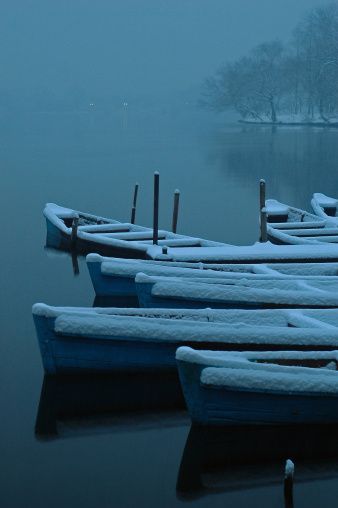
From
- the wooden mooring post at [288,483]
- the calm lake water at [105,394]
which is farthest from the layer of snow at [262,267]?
the wooden mooring post at [288,483]

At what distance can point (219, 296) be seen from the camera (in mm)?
15633

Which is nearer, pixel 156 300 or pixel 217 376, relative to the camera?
pixel 217 376

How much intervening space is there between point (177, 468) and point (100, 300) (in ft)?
28.4

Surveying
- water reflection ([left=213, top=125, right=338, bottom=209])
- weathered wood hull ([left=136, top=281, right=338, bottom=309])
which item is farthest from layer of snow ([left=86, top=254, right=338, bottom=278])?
water reflection ([left=213, top=125, right=338, bottom=209])

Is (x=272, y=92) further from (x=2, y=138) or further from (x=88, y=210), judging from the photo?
(x=88, y=210)

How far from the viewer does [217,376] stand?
11227 mm

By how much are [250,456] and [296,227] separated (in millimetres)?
14254

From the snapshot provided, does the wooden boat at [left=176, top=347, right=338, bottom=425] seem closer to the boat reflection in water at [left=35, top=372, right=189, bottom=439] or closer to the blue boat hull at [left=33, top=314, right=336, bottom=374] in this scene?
the boat reflection in water at [left=35, top=372, right=189, bottom=439]

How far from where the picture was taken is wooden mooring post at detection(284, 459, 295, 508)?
9.32 metres

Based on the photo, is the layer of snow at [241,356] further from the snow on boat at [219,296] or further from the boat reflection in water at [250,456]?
the snow on boat at [219,296]

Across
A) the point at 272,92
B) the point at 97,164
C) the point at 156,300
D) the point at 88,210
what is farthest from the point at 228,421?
the point at 272,92

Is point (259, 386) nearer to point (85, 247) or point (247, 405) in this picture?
point (247, 405)

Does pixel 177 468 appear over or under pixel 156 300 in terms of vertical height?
under

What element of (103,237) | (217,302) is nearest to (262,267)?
(217,302)
